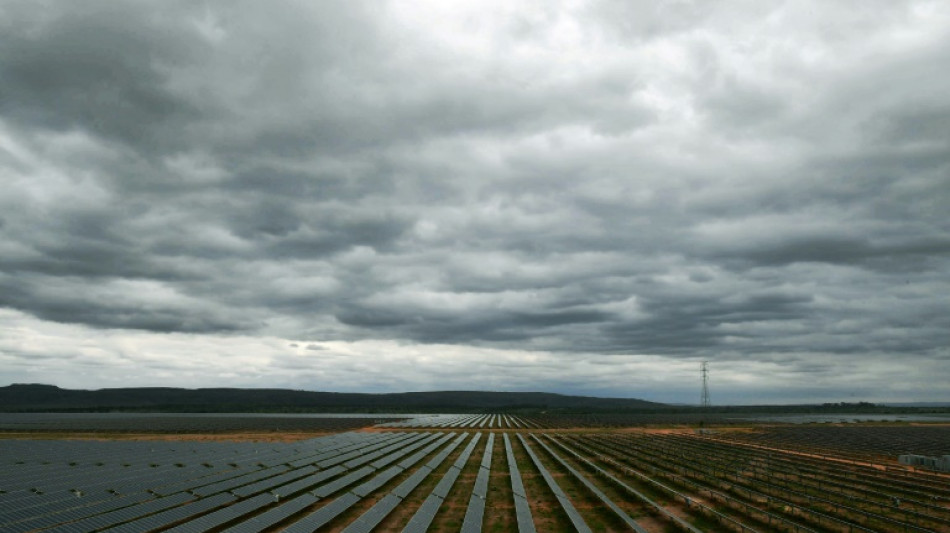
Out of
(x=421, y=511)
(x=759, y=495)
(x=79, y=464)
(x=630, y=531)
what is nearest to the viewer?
(x=630, y=531)

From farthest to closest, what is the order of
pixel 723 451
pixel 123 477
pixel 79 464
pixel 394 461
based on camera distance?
pixel 723 451 → pixel 394 461 → pixel 79 464 → pixel 123 477

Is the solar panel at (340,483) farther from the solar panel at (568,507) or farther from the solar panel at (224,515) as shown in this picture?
the solar panel at (568,507)

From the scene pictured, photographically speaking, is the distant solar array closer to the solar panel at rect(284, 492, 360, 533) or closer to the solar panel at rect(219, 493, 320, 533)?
the solar panel at rect(219, 493, 320, 533)

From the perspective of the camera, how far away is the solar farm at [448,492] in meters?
28.3

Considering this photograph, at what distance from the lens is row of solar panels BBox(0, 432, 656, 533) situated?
1046 inches

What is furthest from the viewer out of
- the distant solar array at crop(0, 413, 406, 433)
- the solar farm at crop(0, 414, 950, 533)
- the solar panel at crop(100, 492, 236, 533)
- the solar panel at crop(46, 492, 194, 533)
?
the distant solar array at crop(0, 413, 406, 433)

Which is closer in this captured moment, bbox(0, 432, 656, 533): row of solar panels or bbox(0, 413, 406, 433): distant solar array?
bbox(0, 432, 656, 533): row of solar panels

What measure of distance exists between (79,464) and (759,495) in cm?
5143

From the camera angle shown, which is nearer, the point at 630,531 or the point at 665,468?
the point at 630,531

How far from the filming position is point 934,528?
94.4 feet

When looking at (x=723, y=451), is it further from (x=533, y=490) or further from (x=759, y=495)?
(x=533, y=490)

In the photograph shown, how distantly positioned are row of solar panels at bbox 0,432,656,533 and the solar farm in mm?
118

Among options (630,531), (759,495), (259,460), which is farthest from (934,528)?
(259,460)

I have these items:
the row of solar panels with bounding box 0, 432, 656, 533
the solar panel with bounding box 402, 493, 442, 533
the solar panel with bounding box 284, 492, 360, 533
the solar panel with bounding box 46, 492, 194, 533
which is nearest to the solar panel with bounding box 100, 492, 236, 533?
the row of solar panels with bounding box 0, 432, 656, 533
